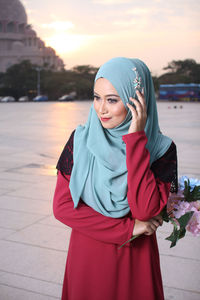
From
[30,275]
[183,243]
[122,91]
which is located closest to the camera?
[122,91]

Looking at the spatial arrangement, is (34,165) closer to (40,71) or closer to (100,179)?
(100,179)

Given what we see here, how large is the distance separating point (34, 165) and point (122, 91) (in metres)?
4.91

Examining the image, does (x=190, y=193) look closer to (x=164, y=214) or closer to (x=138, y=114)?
(x=164, y=214)

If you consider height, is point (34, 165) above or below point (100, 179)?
below

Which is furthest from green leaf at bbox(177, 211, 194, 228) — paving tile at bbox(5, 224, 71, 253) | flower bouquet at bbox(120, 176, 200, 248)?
paving tile at bbox(5, 224, 71, 253)

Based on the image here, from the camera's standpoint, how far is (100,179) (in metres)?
1.35

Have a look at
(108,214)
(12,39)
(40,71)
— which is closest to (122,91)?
(108,214)

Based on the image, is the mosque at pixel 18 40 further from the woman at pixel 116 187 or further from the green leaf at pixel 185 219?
the green leaf at pixel 185 219

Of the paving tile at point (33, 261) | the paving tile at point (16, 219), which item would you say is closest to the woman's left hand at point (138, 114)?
the paving tile at point (33, 261)

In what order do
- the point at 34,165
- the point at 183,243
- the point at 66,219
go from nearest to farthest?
the point at 66,219 < the point at 183,243 < the point at 34,165

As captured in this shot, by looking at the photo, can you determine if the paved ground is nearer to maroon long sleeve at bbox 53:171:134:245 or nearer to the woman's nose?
maroon long sleeve at bbox 53:171:134:245

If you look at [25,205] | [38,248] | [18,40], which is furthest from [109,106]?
[18,40]

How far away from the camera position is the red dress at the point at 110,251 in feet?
Answer: 4.48

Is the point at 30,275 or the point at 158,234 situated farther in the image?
the point at 158,234
